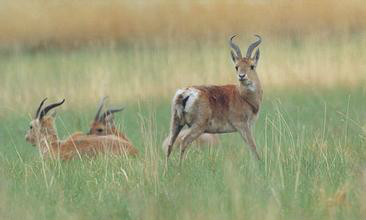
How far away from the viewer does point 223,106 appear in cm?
998

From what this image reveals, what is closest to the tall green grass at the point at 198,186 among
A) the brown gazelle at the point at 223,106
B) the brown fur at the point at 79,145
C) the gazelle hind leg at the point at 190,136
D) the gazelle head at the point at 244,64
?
the gazelle hind leg at the point at 190,136

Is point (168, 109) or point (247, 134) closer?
point (247, 134)

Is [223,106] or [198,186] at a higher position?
[223,106]

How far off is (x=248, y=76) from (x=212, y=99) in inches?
18.3

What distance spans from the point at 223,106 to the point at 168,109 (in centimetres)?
355

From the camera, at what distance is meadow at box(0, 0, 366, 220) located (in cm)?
686

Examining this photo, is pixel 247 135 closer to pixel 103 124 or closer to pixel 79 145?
pixel 79 145

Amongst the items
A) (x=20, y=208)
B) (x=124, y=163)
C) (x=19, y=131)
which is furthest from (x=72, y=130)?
(x=20, y=208)

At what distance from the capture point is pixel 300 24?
18172 millimetres

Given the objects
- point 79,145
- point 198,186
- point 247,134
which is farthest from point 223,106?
point 198,186

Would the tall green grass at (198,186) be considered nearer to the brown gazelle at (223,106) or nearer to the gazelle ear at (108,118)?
the brown gazelle at (223,106)

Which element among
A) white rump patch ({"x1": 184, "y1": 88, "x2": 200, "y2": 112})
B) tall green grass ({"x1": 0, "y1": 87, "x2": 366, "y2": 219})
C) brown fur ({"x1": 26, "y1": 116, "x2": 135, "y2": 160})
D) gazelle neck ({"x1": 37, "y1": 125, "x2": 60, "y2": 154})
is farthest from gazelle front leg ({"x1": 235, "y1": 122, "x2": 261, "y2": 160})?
gazelle neck ({"x1": 37, "y1": 125, "x2": 60, "y2": 154})

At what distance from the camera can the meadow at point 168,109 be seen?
6.86 metres

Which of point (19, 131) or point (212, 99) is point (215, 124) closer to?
point (212, 99)
